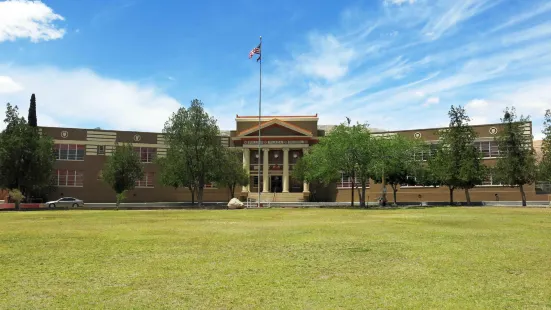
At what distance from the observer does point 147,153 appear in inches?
2842

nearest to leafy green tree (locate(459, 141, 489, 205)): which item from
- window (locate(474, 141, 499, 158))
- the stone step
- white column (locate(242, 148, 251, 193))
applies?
window (locate(474, 141, 499, 158))

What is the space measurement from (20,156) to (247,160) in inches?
1364

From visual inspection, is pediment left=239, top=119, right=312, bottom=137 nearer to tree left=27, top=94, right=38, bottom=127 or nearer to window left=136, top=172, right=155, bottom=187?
window left=136, top=172, right=155, bottom=187

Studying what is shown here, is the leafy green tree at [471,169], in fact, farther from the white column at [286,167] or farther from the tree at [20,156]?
the tree at [20,156]

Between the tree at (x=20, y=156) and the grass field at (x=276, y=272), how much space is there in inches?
1364

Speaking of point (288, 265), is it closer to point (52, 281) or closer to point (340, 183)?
point (52, 281)

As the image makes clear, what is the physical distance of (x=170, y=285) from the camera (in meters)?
8.27

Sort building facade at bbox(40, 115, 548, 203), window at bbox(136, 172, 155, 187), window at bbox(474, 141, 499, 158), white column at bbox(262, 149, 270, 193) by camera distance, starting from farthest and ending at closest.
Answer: white column at bbox(262, 149, 270, 193) → window at bbox(136, 172, 155, 187) → building facade at bbox(40, 115, 548, 203) → window at bbox(474, 141, 499, 158)

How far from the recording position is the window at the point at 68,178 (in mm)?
67688

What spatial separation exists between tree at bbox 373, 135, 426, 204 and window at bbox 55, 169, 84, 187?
47368 millimetres

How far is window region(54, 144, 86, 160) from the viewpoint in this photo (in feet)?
224

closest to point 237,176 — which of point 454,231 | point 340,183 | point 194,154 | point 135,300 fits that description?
point 194,154

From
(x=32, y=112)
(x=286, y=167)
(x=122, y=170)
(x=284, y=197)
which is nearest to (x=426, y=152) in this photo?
(x=284, y=197)

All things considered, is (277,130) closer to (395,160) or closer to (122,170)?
(395,160)
